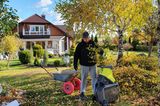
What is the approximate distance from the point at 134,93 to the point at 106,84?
2.13 meters

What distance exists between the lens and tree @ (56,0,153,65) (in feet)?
53.0

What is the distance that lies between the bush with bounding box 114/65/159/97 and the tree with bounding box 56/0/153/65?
2555mm

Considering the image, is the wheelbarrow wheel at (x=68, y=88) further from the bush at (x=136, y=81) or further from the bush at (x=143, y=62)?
the bush at (x=143, y=62)

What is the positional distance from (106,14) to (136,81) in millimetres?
5957

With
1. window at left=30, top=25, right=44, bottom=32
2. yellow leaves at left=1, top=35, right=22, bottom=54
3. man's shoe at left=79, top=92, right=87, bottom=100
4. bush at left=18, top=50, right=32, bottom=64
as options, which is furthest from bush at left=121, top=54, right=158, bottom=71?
window at left=30, top=25, right=44, bottom=32

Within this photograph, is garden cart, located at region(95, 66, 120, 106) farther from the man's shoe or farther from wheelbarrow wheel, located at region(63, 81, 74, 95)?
wheelbarrow wheel, located at region(63, 81, 74, 95)

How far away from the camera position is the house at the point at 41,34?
2119 inches

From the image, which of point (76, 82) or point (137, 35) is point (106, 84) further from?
point (137, 35)

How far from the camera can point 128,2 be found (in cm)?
1609

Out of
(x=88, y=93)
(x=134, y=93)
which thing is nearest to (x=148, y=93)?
(x=134, y=93)

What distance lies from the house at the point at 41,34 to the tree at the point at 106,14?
35.4 meters

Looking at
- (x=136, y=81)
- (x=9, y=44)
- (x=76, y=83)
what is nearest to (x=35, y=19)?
(x=9, y=44)

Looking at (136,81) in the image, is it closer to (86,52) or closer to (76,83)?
(76,83)

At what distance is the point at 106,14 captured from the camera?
56.0ft
